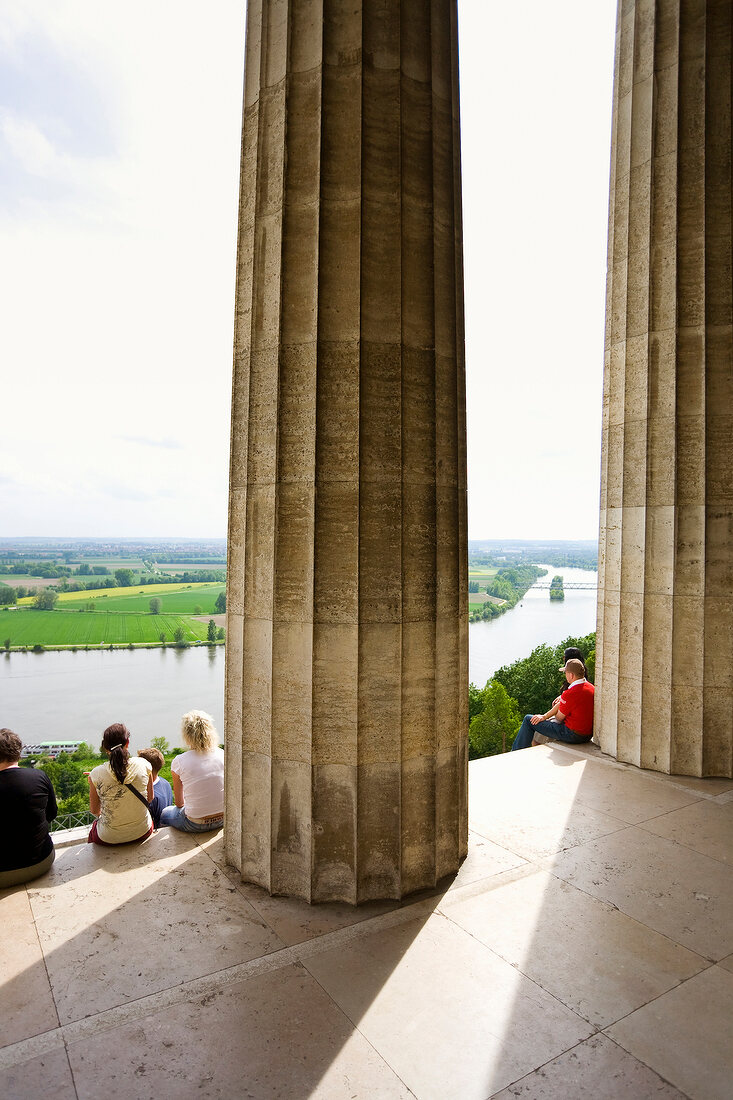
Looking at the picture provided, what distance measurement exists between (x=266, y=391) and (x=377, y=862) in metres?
4.98

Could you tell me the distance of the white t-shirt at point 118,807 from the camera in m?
7.68

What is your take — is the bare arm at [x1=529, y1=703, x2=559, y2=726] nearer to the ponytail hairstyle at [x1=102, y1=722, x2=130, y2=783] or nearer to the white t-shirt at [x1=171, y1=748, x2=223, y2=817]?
the white t-shirt at [x1=171, y1=748, x2=223, y2=817]

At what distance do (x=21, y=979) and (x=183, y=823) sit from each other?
9.34ft

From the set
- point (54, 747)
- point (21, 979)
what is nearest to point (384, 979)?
point (21, 979)

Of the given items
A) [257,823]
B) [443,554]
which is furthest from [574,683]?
[257,823]

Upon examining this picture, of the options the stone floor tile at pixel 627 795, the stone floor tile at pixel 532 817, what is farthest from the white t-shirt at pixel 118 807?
the stone floor tile at pixel 627 795

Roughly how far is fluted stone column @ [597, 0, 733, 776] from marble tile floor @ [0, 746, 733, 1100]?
117 inches

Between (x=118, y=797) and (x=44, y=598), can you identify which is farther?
(x=44, y=598)

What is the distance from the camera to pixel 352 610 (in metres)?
6.67

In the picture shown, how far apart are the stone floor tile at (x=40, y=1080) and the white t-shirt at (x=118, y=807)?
3.18 meters

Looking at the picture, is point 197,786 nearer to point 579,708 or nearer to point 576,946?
point 576,946

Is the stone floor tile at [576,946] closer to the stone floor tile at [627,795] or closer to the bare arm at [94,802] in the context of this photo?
the stone floor tile at [627,795]

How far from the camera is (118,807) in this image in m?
7.70

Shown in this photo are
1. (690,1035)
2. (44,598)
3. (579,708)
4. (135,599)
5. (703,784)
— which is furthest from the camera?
(135,599)
